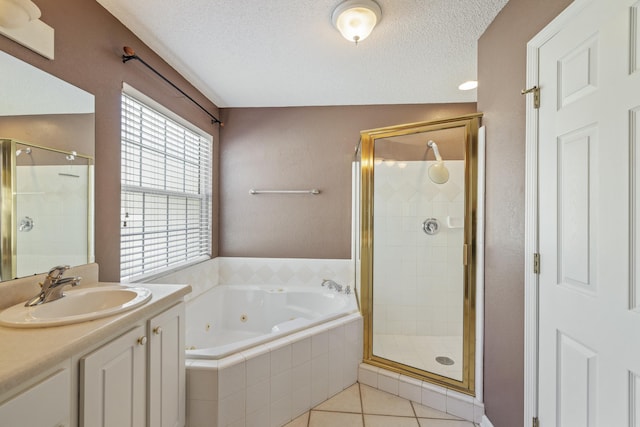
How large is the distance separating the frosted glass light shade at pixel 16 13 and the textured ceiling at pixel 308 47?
1.78ft

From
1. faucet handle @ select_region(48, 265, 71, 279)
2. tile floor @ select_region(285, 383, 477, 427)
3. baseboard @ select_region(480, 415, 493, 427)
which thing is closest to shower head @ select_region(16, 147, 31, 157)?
faucet handle @ select_region(48, 265, 71, 279)

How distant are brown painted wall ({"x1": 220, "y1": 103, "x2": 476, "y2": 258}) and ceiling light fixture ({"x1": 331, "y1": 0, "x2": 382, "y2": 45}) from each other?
131 cm

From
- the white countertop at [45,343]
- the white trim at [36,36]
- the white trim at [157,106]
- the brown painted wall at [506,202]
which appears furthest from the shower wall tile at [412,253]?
the white trim at [36,36]

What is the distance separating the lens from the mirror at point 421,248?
5.81 ft

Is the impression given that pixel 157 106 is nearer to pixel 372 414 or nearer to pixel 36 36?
pixel 36 36

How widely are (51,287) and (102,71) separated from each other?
3.93 ft

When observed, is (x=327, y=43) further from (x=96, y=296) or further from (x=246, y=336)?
(x=246, y=336)

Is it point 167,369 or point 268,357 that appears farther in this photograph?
point 268,357

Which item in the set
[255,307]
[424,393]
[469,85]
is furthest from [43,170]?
[469,85]

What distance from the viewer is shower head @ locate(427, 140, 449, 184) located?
2.28 metres

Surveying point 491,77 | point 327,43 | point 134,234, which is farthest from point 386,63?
point 134,234

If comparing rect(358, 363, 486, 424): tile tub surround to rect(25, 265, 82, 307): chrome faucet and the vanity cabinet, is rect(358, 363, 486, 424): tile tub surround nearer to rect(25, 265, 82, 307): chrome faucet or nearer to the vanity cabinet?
the vanity cabinet

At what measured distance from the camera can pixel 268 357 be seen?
1575mm

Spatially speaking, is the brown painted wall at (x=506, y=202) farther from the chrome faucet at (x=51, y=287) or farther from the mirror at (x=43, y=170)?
the mirror at (x=43, y=170)
